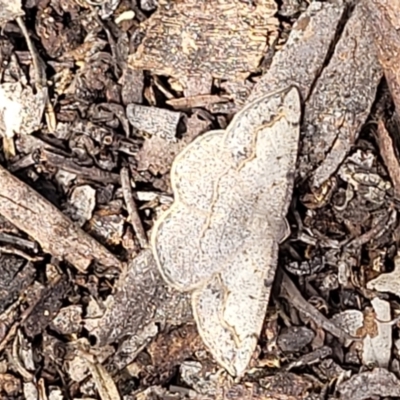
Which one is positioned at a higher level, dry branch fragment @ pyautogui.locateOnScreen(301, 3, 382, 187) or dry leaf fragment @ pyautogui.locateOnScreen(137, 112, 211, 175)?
dry branch fragment @ pyautogui.locateOnScreen(301, 3, 382, 187)

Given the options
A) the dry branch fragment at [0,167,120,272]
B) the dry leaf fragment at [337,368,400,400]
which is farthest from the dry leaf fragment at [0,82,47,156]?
the dry leaf fragment at [337,368,400,400]

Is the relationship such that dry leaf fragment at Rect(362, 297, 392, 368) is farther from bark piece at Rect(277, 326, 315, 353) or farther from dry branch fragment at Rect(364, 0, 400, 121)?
dry branch fragment at Rect(364, 0, 400, 121)

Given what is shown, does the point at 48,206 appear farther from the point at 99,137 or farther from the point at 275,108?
the point at 275,108

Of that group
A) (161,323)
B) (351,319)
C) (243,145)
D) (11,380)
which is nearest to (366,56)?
(243,145)

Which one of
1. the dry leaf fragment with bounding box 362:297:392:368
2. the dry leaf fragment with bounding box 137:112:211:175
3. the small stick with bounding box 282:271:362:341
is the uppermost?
the dry leaf fragment with bounding box 137:112:211:175

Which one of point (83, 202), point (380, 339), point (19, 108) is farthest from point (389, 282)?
point (19, 108)
